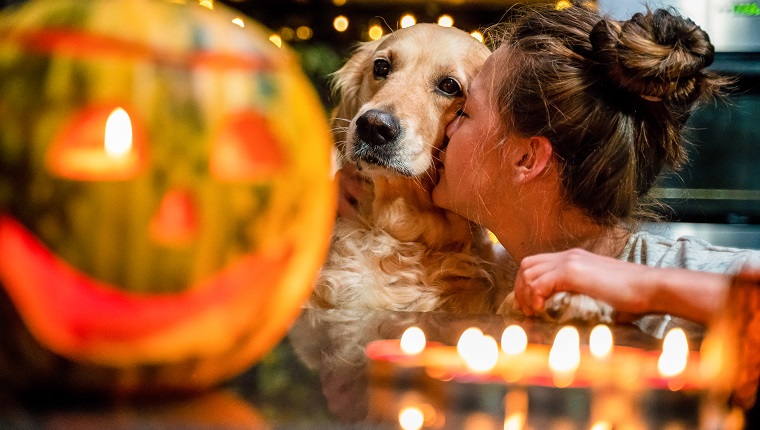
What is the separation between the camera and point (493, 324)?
0.89m

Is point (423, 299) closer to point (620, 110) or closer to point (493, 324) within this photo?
point (620, 110)

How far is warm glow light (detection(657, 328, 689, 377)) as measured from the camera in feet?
1.89

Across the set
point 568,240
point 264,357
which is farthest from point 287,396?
point 568,240

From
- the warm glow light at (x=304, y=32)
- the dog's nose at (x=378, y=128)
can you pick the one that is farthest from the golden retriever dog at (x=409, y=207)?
the warm glow light at (x=304, y=32)

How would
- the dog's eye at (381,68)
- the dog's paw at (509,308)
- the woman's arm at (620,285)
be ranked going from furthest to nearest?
the dog's eye at (381,68) → the dog's paw at (509,308) → the woman's arm at (620,285)

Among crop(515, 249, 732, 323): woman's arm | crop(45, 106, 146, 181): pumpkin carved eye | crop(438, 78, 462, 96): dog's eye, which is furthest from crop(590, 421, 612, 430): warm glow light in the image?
crop(438, 78, 462, 96): dog's eye

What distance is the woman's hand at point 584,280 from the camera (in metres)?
0.98

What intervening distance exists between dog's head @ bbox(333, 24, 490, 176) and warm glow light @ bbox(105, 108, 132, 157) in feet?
3.75

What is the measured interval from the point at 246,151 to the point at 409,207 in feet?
3.99

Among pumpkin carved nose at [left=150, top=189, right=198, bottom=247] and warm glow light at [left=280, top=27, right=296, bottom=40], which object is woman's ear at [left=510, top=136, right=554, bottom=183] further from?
warm glow light at [left=280, top=27, right=296, bottom=40]

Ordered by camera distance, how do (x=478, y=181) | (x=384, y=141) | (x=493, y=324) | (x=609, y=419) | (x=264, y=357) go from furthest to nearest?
(x=384, y=141), (x=478, y=181), (x=493, y=324), (x=264, y=357), (x=609, y=419)

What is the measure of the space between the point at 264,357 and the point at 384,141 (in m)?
0.95

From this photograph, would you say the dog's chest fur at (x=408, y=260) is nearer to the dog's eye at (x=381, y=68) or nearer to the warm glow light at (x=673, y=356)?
the dog's eye at (x=381, y=68)

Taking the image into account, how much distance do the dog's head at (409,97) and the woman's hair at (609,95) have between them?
203mm
